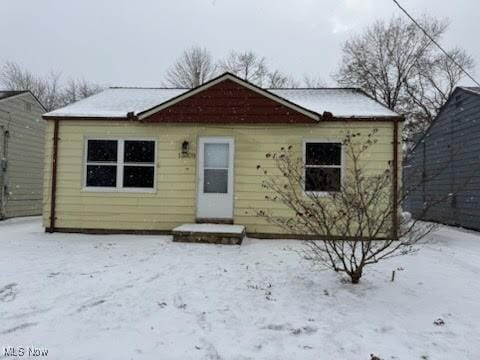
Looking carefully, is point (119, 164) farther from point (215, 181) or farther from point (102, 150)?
point (215, 181)

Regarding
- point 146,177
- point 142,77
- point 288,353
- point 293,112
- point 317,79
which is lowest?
point 288,353

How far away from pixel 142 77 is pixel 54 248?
50502 millimetres

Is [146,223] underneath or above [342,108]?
underneath

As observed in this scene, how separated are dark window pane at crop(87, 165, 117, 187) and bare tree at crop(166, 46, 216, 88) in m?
26.8

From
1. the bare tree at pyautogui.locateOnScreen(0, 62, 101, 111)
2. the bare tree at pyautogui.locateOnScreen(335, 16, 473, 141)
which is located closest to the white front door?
the bare tree at pyautogui.locateOnScreen(335, 16, 473, 141)

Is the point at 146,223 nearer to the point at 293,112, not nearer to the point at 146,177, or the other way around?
the point at 146,177

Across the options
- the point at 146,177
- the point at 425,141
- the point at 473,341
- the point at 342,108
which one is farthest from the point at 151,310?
the point at 425,141

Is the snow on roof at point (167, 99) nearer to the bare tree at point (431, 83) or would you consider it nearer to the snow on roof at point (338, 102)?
the snow on roof at point (338, 102)

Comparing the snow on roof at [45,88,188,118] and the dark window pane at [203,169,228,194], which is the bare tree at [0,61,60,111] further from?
the dark window pane at [203,169,228,194]

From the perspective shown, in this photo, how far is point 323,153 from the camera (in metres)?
8.98

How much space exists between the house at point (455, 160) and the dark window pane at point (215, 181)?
5.13 metres

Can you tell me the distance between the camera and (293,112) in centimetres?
884

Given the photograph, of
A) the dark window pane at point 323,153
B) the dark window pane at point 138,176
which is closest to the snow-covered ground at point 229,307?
the dark window pane at point 138,176

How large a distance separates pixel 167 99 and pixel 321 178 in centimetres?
497
